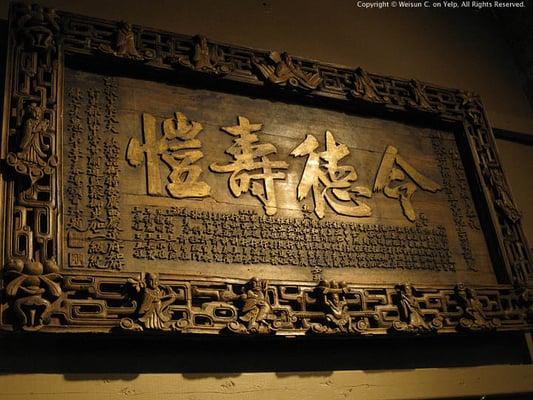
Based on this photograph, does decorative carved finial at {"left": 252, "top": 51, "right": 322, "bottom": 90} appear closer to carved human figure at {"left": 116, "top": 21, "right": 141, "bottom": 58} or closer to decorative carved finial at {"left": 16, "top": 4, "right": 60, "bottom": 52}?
carved human figure at {"left": 116, "top": 21, "right": 141, "bottom": 58}

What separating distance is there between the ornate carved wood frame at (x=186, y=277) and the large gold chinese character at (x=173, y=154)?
0.71ft

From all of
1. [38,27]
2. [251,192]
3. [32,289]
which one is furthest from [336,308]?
[38,27]

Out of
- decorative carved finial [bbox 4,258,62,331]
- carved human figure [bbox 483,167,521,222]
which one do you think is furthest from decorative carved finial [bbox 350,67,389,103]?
decorative carved finial [bbox 4,258,62,331]

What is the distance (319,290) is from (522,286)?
0.89 meters

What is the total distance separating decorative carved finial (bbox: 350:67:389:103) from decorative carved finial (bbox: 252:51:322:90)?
17 centimetres

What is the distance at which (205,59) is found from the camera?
2.12 meters

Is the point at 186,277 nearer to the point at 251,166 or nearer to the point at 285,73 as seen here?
the point at 251,166

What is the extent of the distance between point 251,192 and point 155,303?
56 centimetres

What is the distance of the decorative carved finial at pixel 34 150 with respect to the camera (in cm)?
165

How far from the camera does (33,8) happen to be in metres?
1.91

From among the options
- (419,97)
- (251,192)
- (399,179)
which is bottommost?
(251,192)

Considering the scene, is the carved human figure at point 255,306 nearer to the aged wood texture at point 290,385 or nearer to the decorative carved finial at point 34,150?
the aged wood texture at point 290,385

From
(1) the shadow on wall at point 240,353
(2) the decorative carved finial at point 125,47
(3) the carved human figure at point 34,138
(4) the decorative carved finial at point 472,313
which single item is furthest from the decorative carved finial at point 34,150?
(4) the decorative carved finial at point 472,313

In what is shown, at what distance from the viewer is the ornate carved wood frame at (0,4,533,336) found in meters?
1.56
